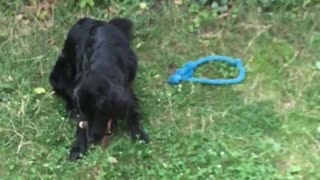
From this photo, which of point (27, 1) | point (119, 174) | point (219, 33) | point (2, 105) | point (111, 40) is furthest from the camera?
point (27, 1)

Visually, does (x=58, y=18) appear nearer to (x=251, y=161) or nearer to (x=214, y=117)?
(x=214, y=117)

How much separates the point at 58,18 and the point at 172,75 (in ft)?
3.44

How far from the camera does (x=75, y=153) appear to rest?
14.4 ft

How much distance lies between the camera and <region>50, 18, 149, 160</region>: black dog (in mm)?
4160

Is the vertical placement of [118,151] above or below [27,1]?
below

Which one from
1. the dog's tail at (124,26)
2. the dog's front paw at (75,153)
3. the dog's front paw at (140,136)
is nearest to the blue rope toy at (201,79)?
the dog's tail at (124,26)

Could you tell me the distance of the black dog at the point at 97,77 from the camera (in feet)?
13.6

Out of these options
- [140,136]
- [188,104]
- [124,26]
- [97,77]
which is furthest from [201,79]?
[97,77]

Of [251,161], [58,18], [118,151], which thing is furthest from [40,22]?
[251,161]

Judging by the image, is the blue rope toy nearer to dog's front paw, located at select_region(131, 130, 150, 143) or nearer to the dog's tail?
the dog's tail

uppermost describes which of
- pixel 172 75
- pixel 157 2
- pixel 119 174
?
pixel 157 2

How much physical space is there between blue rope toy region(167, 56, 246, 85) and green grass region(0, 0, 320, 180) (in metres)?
0.04

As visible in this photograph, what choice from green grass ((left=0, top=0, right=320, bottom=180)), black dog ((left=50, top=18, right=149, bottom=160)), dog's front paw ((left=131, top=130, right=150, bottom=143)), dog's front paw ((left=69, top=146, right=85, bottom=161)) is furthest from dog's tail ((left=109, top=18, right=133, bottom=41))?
dog's front paw ((left=69, top=146, right=85, bottom=161))

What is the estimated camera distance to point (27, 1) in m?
5.80
